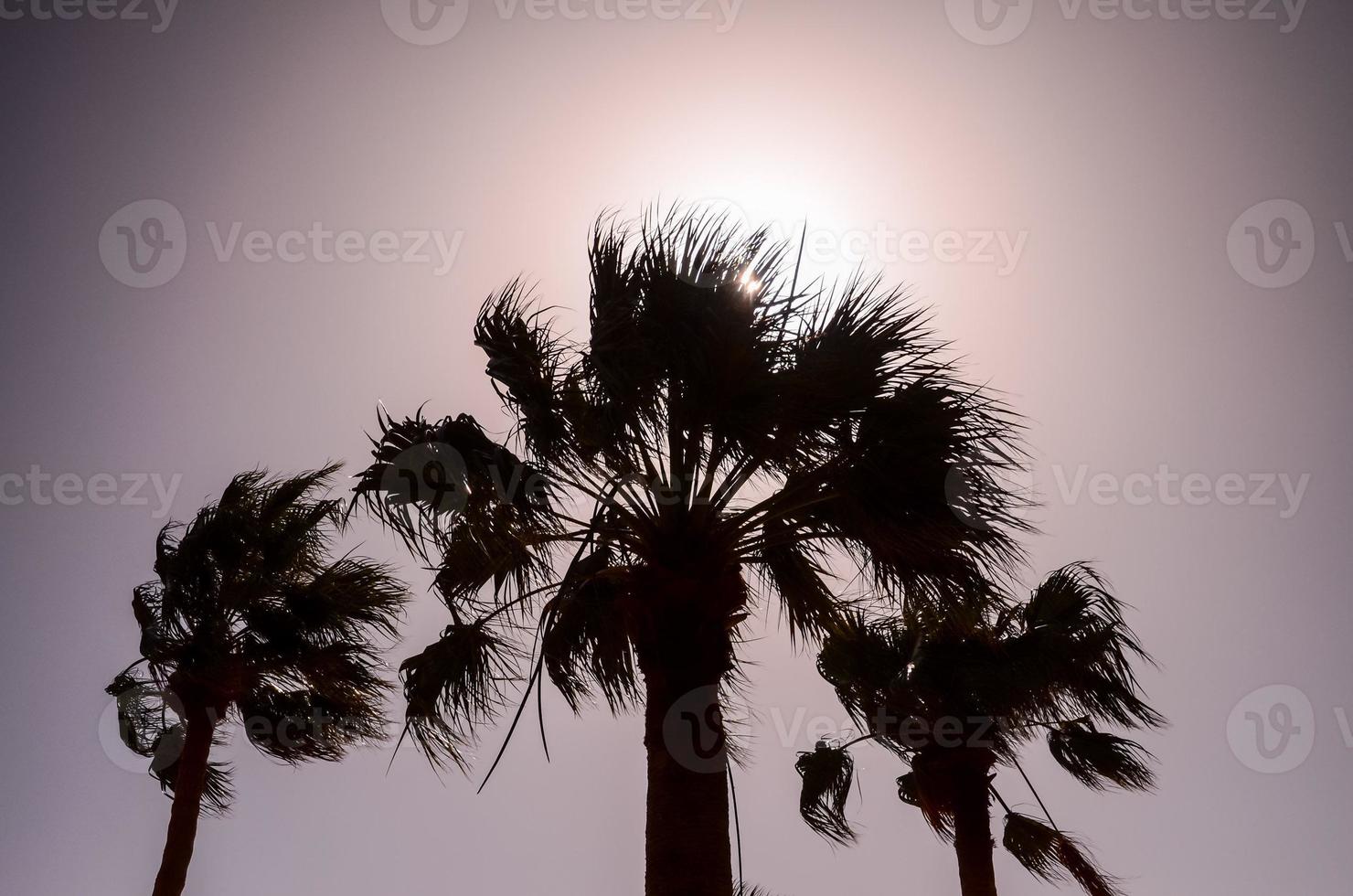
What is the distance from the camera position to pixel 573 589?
525cm

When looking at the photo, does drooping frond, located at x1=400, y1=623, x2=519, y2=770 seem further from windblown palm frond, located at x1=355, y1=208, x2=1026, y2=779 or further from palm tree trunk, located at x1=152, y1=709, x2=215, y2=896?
palm tree trunk, located at x1=152, y1=709, x2=215, y2=896

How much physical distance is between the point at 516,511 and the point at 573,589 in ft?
2.21

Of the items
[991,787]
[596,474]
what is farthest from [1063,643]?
[596,474]

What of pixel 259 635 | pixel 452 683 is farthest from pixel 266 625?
pixel 452 683

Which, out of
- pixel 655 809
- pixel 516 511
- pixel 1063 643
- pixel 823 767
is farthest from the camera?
pixel 823 767

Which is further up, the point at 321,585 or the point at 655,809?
the point at 321,585

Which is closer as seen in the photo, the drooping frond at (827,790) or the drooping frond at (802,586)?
the drooping frond at (802,586)

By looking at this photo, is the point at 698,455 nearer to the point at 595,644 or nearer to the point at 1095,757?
the point at 595,644

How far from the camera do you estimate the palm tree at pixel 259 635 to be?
8727 millimetres

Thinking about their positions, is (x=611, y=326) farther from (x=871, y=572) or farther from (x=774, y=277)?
(x=871, y=572)

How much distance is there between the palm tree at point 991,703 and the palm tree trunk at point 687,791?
2.86 meters

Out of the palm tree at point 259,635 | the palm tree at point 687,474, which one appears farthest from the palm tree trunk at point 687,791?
the palm tree at point 259,635

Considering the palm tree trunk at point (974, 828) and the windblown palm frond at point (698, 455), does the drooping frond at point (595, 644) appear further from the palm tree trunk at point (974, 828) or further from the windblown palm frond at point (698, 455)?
the palm tree trunk at point (974, 828)

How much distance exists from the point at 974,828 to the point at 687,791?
492 centimetres
